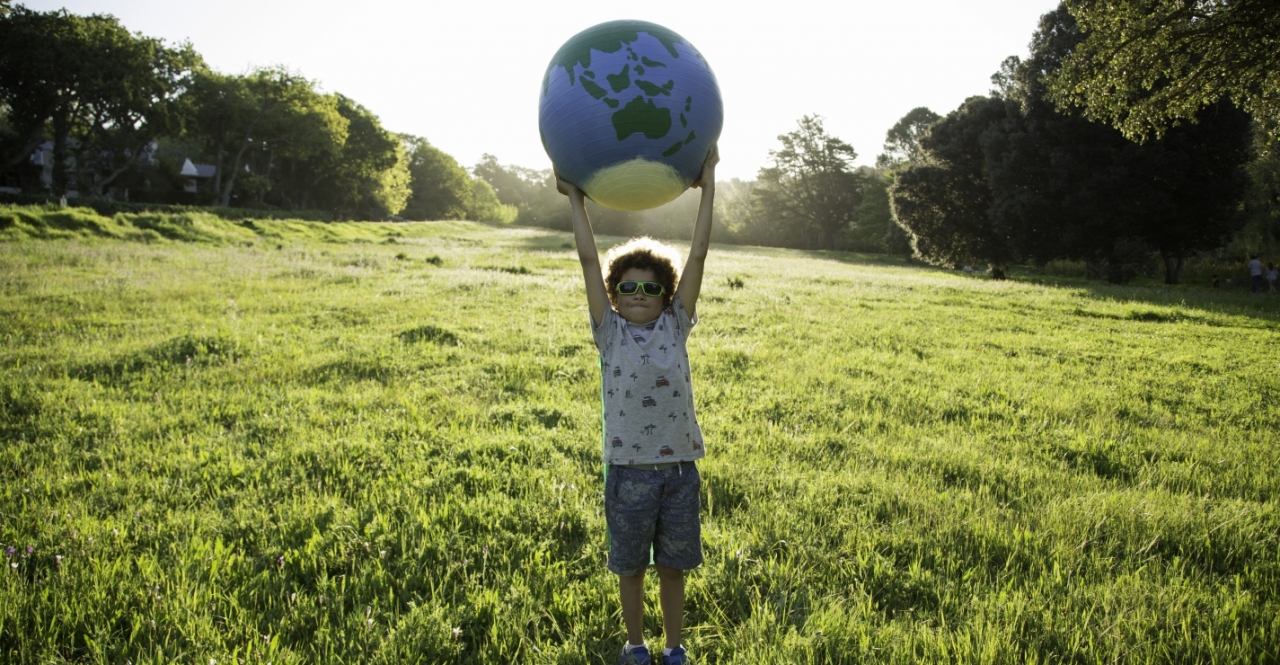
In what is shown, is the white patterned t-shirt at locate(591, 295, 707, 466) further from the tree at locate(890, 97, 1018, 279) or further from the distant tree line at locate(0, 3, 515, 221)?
the distant tree line at locate(0, 3, 515, 221)

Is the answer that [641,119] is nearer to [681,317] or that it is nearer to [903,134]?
[681,317]

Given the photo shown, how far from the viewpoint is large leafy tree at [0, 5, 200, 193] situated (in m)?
35.2

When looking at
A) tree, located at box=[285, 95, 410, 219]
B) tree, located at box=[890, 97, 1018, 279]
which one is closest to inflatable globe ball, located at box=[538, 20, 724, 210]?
tree, located at box=[890, 97, 1018, 279]

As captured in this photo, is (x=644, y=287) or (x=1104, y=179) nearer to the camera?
(x=644, y=287)

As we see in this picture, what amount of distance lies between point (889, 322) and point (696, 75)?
1025 centimetres

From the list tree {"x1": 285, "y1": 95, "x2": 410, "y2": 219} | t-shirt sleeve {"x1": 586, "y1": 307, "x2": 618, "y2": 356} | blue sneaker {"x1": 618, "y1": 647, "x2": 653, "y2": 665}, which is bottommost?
blue sneaker {"x1": 618, "y1": 647, "x2": 653, "y2": 665}

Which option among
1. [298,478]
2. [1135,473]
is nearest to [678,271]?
[298,478]

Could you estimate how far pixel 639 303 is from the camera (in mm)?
3078

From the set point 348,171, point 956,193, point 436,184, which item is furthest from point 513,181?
point 956,193

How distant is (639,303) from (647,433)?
62cm

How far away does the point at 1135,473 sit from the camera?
16.2 feet

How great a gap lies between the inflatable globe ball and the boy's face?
0.47m

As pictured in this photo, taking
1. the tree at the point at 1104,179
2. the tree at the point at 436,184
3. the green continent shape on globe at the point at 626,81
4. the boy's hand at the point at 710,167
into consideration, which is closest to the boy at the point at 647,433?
the boy's hand at the point at 710,167

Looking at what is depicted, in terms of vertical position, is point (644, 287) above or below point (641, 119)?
below
